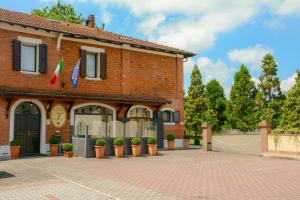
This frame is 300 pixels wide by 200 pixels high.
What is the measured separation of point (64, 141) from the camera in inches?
752

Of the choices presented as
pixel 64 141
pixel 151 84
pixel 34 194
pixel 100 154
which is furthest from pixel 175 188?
pixel 151 84

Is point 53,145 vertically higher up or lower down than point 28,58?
lower down

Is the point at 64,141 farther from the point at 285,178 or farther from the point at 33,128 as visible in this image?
the point at 285,178

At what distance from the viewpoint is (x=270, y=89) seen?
34.3 metres

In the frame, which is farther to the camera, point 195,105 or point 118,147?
point 195,105

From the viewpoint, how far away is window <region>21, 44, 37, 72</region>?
18356 mm

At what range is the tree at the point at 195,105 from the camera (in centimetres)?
3900

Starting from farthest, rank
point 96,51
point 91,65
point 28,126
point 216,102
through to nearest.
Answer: point 216,102, point 91,65, point 96,51, point 28,126

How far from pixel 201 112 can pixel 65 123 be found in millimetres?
23490

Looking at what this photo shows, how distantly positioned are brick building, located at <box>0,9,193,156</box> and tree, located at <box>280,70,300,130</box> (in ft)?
34.4

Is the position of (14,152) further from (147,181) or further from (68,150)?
(147,181)

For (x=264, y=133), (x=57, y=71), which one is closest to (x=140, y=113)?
(x=57, y=71)

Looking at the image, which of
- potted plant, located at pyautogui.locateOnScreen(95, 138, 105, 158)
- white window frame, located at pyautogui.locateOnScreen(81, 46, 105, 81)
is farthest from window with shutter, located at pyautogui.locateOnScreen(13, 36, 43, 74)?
potted plant, located at pyautogui.locateOnScreen(95, 138, 105, 158)

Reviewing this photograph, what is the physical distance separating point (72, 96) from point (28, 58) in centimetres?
313
